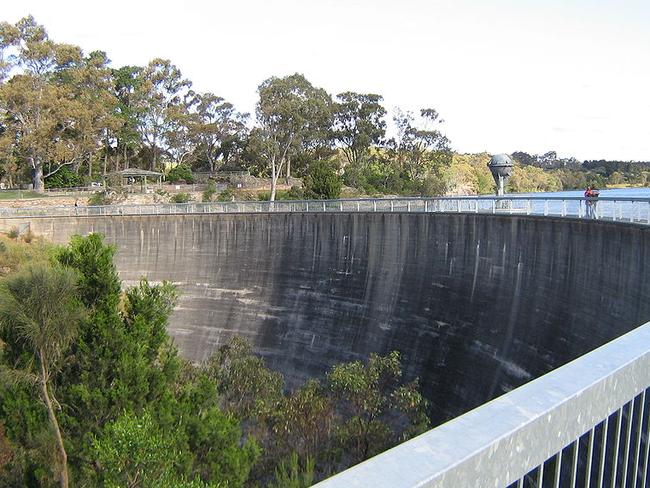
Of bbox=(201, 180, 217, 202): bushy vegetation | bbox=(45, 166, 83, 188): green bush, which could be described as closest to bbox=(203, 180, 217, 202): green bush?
bbox=(201, 180, 217, 202): bushy vegetation

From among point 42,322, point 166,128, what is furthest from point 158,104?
point 42,322

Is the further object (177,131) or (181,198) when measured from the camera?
(177,131)

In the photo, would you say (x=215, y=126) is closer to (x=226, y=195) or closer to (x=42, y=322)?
(x=226, y=195)

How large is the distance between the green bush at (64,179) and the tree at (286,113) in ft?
59.4

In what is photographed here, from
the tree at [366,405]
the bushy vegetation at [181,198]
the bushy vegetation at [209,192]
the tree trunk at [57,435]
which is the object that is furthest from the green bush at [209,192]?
the tree trunk at [57,435]

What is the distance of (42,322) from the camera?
12.6 meters

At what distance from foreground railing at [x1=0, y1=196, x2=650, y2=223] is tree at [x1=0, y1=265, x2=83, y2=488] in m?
11.9

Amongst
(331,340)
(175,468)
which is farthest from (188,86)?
(175,468)

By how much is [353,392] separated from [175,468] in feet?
15.0

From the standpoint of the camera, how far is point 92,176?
57844 millimetres

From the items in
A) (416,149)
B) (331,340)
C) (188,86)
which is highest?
(188,86)

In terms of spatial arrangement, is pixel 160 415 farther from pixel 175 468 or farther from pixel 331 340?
pixel 331 340

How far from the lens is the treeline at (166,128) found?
48.4 metres

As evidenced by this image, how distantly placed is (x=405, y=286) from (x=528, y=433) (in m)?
19.8
